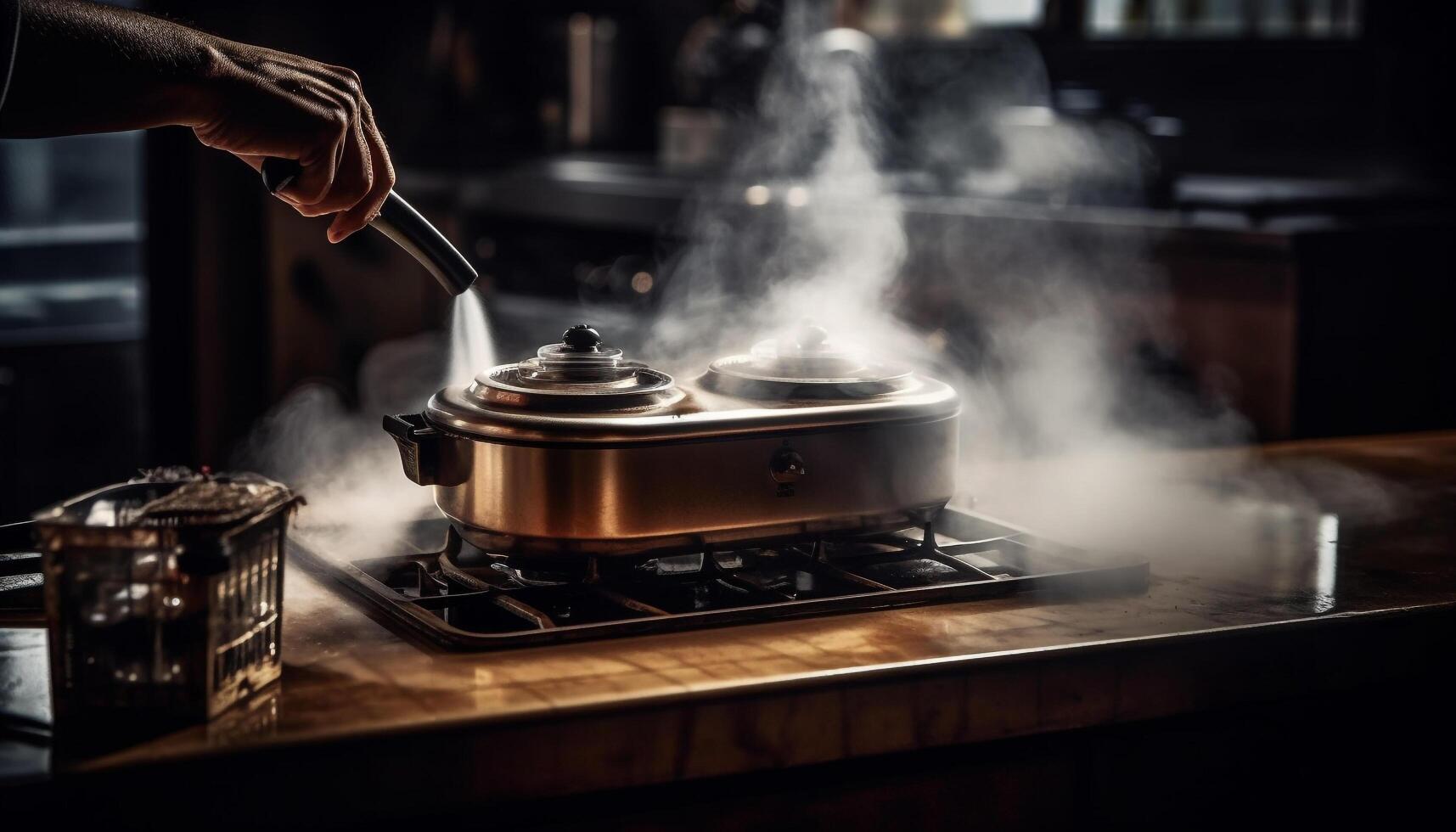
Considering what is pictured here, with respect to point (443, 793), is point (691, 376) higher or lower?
higher

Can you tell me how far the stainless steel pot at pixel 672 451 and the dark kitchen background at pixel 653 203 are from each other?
5.89 ft

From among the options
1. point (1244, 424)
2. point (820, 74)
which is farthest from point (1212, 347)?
point (820, 74)

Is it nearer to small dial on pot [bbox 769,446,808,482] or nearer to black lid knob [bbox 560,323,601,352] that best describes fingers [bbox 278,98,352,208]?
black lid knob [bbox 560,323,601,352]

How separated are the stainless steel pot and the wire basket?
256 mm

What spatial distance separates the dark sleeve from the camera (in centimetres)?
113

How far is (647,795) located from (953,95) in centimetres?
364

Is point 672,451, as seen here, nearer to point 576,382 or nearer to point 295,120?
point 576,382

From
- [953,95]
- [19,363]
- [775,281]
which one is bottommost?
[19,363]

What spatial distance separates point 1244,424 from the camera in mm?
2961

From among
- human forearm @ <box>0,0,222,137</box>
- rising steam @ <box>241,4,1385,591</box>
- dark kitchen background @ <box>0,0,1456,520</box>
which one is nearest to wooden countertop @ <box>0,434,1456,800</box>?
rising steam @ <box>241,4,1385,591</box>

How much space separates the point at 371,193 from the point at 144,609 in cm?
49

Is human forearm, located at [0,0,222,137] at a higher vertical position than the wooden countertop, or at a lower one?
higher

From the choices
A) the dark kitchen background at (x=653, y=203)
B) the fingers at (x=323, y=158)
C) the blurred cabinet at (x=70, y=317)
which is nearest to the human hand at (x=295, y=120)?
the fingers at (x=323, y=158)

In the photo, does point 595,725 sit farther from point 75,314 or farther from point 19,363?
point 75,314
